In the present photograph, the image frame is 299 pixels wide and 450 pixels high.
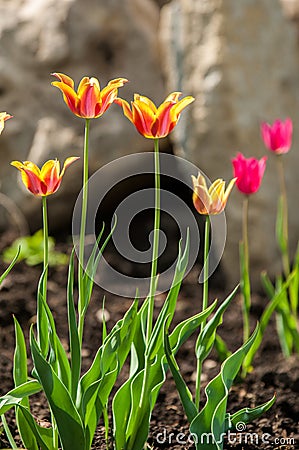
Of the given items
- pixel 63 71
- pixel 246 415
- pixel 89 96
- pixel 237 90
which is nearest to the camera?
pixel 89 96

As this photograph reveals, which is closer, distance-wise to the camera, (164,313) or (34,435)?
(164,313)

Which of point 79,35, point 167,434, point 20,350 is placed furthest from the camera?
point 79,35

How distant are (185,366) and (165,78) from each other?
1610mm

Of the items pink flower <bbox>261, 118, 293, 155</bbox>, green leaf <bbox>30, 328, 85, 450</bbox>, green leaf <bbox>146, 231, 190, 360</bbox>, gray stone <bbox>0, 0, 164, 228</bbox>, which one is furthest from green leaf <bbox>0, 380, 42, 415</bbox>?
gray stone <bbox>0, 0, 164, 228</bbox>

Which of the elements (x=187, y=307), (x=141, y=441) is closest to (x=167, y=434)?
(x=141, y=441)

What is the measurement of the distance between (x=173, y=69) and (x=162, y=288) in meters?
0.94

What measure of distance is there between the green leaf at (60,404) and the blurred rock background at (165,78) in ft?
6.22

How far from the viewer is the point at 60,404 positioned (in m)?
1.69

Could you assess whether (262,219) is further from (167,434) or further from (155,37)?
(167,434)

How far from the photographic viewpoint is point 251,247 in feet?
11.5

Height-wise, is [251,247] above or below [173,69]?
below

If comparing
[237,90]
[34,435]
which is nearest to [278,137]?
[237,90]

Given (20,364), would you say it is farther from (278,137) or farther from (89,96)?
(278,137)

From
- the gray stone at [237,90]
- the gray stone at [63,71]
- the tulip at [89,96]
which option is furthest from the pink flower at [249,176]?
the gray stone at [63,71]
